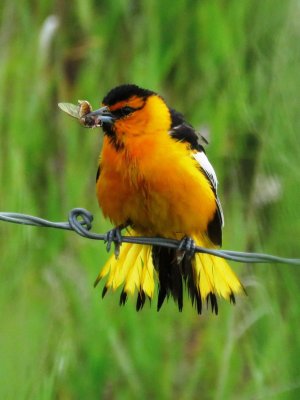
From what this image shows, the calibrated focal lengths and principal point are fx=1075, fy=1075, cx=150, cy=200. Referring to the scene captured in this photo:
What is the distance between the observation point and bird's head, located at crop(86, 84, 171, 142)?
228cm

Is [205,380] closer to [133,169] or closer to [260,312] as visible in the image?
[260,312]

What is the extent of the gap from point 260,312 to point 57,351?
46cm

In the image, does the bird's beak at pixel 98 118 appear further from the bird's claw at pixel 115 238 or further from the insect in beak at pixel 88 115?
the bird's claw at pixel 115 238

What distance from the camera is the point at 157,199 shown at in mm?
2174

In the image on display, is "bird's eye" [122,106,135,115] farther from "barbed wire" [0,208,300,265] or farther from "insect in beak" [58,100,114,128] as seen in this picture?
"barbed wire" [0,208,300,265]

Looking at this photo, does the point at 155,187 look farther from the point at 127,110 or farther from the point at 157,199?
Result: the point at 127,110

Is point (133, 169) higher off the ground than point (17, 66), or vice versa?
point (17, 66)

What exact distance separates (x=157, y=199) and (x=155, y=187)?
0.03 meters

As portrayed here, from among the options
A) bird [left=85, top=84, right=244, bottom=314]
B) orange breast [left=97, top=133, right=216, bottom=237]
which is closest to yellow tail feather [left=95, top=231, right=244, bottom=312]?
bird [left=85, top=84, right=244, bottom=314]

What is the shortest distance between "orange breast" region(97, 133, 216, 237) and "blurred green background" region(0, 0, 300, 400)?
0.14 meters

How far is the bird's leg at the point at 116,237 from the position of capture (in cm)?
223

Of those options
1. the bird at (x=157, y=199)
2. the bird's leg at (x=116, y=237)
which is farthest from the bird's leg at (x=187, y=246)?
the bird's leg at (x=116, y=237)

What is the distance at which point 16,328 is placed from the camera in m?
2.24

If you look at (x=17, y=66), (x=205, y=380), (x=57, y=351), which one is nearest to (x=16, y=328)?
(x=57, y=351)
